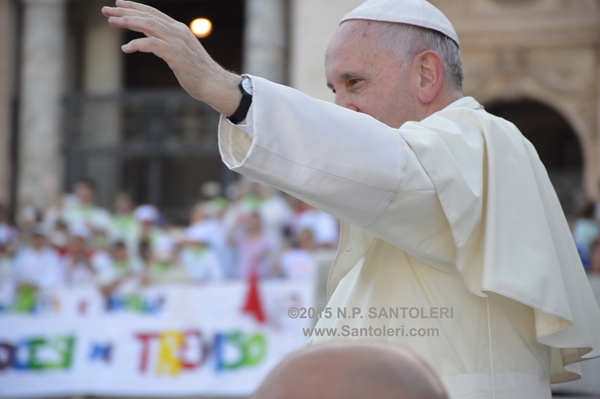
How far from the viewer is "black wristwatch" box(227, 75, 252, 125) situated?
183 cm

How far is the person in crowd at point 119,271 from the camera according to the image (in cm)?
950

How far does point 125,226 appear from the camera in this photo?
445 inches

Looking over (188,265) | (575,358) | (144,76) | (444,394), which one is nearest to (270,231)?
(188,265)

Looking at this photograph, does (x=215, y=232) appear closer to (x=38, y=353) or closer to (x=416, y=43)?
(x=38, y=353)

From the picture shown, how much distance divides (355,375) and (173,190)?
1581 centimetres

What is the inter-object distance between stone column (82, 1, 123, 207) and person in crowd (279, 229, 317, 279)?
23.5ft

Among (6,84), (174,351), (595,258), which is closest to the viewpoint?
(595,258)

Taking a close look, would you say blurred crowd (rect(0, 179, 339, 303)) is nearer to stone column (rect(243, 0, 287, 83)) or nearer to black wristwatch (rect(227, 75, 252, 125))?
stone column (rect(243, 0, 287, 83))

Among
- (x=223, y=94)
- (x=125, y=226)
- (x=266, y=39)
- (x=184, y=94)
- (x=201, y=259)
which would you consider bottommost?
(x=201, y=259)

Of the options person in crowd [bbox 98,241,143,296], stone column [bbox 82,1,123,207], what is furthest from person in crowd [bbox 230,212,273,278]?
stone column [bbox 82,1,123,207]

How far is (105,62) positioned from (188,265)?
8.50 m

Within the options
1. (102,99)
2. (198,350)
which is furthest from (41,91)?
(198,350)

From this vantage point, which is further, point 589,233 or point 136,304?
point 136,304

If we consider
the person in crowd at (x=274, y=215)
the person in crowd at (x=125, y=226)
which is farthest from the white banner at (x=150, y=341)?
the person in crowd at (x=125, y=226)
